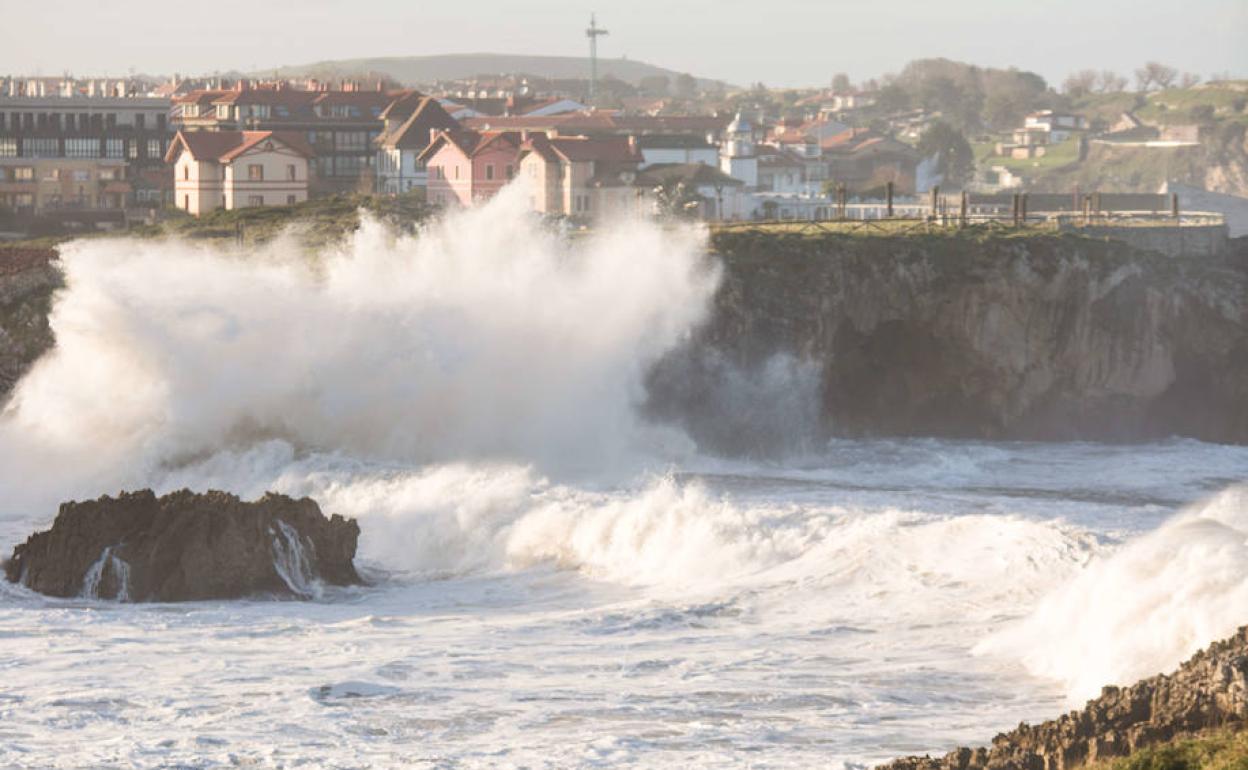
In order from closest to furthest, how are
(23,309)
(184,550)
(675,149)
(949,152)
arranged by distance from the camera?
(184,550) < (23,309) < (675,149) < (949,152)

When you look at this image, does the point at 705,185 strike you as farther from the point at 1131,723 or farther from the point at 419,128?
the point at 1131,723

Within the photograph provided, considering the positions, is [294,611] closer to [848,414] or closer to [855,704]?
[855,704]

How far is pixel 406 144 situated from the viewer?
240ft

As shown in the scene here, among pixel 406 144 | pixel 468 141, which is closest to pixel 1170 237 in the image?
pixel 468 141

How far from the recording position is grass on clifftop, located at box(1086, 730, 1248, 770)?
1434 cm

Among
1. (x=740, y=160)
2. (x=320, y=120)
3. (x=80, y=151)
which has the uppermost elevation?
(x=320, y=120)

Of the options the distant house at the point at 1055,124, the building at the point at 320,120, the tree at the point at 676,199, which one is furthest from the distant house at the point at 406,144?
the distant house at the point at 1055,124

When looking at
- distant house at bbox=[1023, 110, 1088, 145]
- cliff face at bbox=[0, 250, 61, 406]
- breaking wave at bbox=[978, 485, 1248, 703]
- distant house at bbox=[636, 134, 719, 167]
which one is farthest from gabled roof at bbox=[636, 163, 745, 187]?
distant house at bbox=[1023, 110, 1088, 145]

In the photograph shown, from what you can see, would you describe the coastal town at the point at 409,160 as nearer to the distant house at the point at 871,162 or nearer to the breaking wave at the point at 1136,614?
the distant house at the point at 871,162

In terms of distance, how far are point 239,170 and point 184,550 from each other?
40775 mm

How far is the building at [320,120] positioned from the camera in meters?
78.0

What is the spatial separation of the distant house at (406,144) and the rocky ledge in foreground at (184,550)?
145 ft

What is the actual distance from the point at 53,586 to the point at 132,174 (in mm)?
53235

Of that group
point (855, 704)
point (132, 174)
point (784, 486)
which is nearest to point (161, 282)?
point (784, 486)
